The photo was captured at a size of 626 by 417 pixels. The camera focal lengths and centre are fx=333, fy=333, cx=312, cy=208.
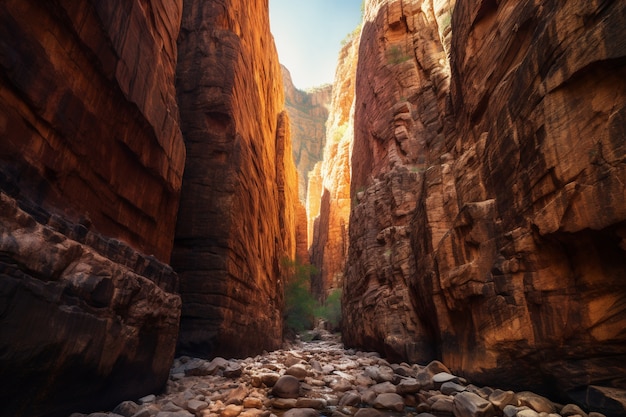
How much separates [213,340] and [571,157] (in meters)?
10.7

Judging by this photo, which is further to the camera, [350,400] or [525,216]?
[350,400]

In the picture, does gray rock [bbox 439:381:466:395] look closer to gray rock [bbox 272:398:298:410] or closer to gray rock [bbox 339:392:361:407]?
gray rock [bbox 339:392:361:407]

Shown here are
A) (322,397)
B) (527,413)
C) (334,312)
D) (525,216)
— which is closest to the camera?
(527,413)

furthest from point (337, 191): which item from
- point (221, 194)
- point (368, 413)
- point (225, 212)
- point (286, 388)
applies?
point (368, 413)

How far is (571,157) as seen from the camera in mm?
5445

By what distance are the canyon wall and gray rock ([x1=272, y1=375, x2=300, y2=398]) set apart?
8.22 feet

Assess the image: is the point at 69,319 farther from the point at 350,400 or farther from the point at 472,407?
the point at 472,407

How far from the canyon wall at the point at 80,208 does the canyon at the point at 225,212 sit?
32mm

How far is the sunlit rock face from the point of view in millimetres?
5082

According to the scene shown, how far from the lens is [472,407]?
5621 millimetres

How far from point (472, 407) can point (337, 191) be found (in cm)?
4231

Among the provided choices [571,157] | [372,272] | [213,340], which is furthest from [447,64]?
[213,340]

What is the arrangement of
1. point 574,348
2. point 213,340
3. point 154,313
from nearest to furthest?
1. point 574,348
2. point 154,313
3. point 213,340

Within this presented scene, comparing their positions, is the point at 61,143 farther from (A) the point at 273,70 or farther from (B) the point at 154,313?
(A) the point at 273,70
